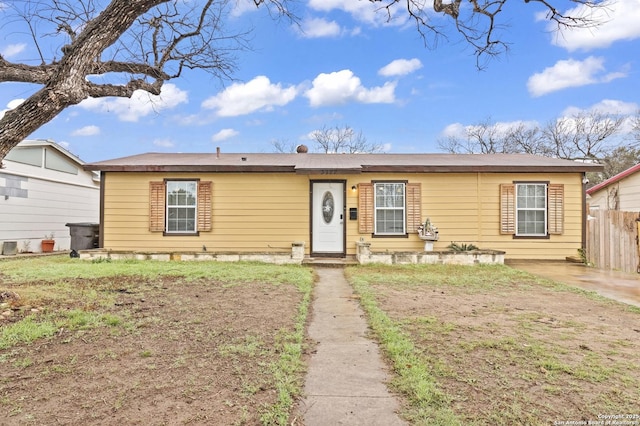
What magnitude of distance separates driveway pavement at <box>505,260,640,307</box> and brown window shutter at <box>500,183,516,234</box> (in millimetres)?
925

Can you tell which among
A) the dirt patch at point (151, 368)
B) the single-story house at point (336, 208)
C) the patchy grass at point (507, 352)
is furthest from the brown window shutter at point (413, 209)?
the dirt patch at point (151, 368)

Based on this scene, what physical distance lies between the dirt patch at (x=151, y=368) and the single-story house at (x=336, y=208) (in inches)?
194

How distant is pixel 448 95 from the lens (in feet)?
58.7

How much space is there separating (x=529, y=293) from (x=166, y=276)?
6.54m

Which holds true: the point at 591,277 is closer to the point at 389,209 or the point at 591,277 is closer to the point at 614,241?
the point at 614,241

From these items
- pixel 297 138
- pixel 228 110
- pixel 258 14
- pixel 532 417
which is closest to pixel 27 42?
pixel 258 14

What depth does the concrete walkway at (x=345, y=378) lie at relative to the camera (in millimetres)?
2137

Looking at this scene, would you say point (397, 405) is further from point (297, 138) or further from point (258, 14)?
point (297, 138)

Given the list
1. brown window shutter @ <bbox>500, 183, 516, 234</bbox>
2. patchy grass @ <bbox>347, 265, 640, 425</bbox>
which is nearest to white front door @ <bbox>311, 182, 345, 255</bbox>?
patchy grass @ <bbox>347, 265, 640, 425</bbox>

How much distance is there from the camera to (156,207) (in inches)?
367

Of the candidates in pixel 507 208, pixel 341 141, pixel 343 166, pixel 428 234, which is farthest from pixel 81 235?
pixel 341 141

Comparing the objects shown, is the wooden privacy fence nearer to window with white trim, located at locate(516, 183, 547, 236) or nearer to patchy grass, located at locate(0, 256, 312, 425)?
window with white trim, located at locate(516, 183, 547, 236)

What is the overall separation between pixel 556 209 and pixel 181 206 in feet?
33.3

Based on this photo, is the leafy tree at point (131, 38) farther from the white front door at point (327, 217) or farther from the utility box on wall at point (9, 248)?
the utility box on wall at point (9, 248)
